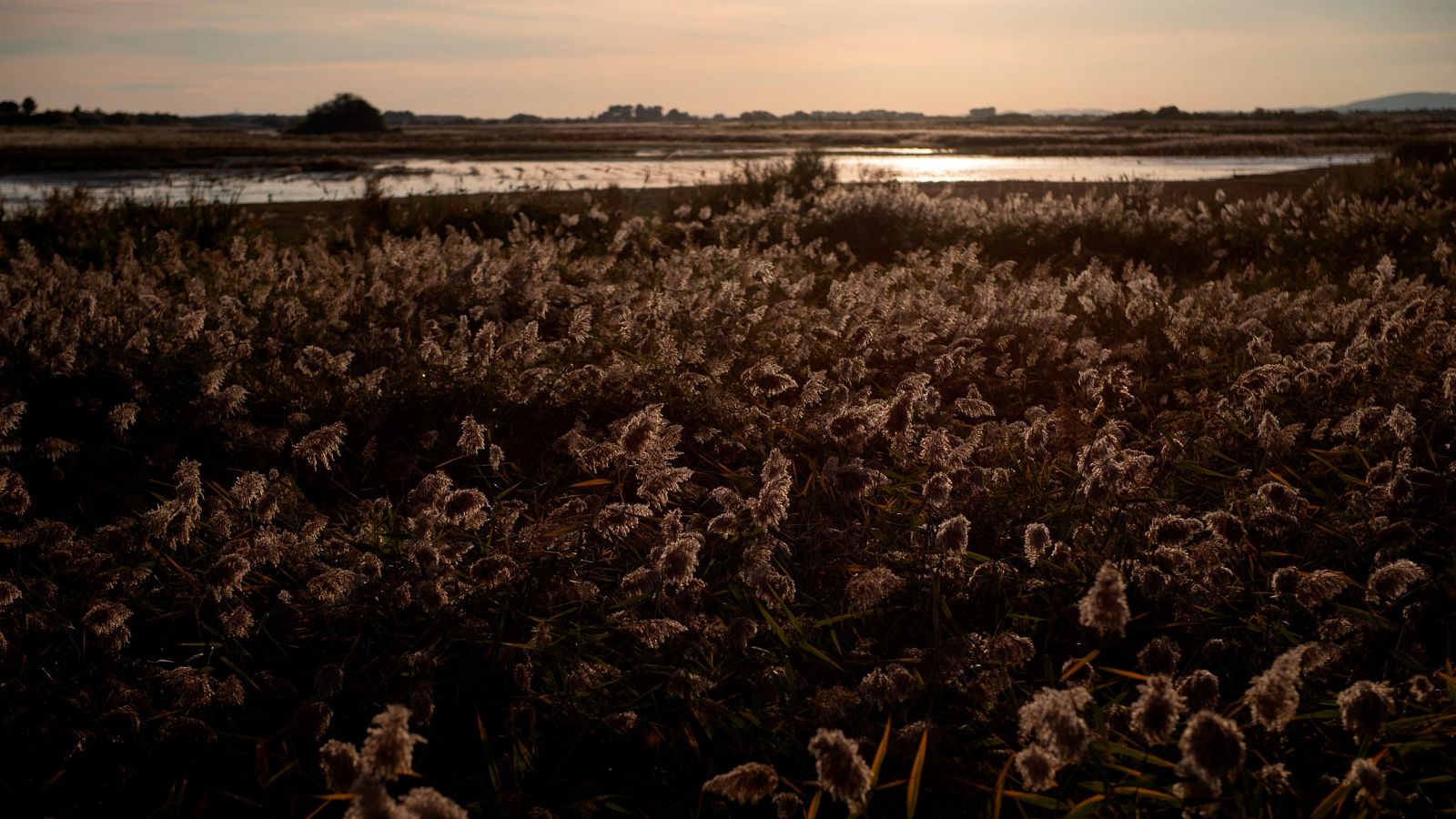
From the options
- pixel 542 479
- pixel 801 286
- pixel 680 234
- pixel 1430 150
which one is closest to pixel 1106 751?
pixel 542 479

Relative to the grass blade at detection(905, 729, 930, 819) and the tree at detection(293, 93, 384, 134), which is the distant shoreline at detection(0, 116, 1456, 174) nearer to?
the tree at detection(293, 93, 384, 134)

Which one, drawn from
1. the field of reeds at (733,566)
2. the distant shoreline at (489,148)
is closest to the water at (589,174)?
the distant shoreline at (489,148)

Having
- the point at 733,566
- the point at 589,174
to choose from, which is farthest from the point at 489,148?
the point at 733,566

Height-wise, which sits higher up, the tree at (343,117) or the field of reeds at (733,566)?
the tree at (343,117)

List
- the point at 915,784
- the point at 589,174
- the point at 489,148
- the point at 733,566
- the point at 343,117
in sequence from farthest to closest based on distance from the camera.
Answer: the point at 343,117, the point at 489,148, the point at 589,174, the point at 733,566, the point at 915,784

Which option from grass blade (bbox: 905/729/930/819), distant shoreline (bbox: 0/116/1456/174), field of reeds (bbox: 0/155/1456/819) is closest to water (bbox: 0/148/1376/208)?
distant shoreline (bbox: 0/116/1456/174)

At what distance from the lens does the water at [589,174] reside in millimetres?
22453

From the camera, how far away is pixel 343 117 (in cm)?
6234

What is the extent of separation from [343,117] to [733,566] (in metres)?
65.9

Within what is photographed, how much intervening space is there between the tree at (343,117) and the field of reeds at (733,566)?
61.5 m

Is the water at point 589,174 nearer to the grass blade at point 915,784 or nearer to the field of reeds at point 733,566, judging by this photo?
the field of reeds at point 733,566

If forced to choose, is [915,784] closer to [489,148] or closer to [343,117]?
[489,148]

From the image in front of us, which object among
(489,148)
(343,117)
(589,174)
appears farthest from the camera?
(343,117)

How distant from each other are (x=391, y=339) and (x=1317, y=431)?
446 centimetres
